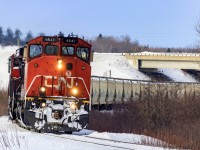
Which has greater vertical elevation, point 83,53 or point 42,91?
point 83,53

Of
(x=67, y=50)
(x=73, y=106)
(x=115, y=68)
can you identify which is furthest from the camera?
(x=115, y=68)

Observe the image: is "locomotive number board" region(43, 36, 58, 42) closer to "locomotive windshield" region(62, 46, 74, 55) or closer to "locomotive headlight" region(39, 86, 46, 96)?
"locomotive windshield" region(62, 46, 74, 55)

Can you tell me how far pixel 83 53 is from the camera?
760 inches

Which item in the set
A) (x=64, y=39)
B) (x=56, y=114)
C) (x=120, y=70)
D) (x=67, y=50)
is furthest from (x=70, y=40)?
(x=120, y=70)

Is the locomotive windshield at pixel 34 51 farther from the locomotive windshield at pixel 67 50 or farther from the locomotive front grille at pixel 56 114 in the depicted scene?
the locomotive front grille at pixel 56 114

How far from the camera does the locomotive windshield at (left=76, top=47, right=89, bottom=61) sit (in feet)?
63.1

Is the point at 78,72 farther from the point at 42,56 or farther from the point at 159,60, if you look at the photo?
the point at 159,60

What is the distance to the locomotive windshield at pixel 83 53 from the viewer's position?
757 inches

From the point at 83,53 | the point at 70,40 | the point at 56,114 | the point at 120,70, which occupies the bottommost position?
the point at 56,114

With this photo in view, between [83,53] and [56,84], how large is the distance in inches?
68.6

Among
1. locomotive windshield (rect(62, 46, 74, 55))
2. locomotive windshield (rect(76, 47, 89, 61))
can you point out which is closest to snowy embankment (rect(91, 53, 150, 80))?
locomotive windshield (rect(76, 47, 89, 61))

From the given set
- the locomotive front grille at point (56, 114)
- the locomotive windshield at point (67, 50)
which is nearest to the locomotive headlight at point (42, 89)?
the locomotive front grille at point (56, 114)

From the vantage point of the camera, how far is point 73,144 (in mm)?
14039

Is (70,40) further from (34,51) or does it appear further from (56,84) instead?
(56,84)
